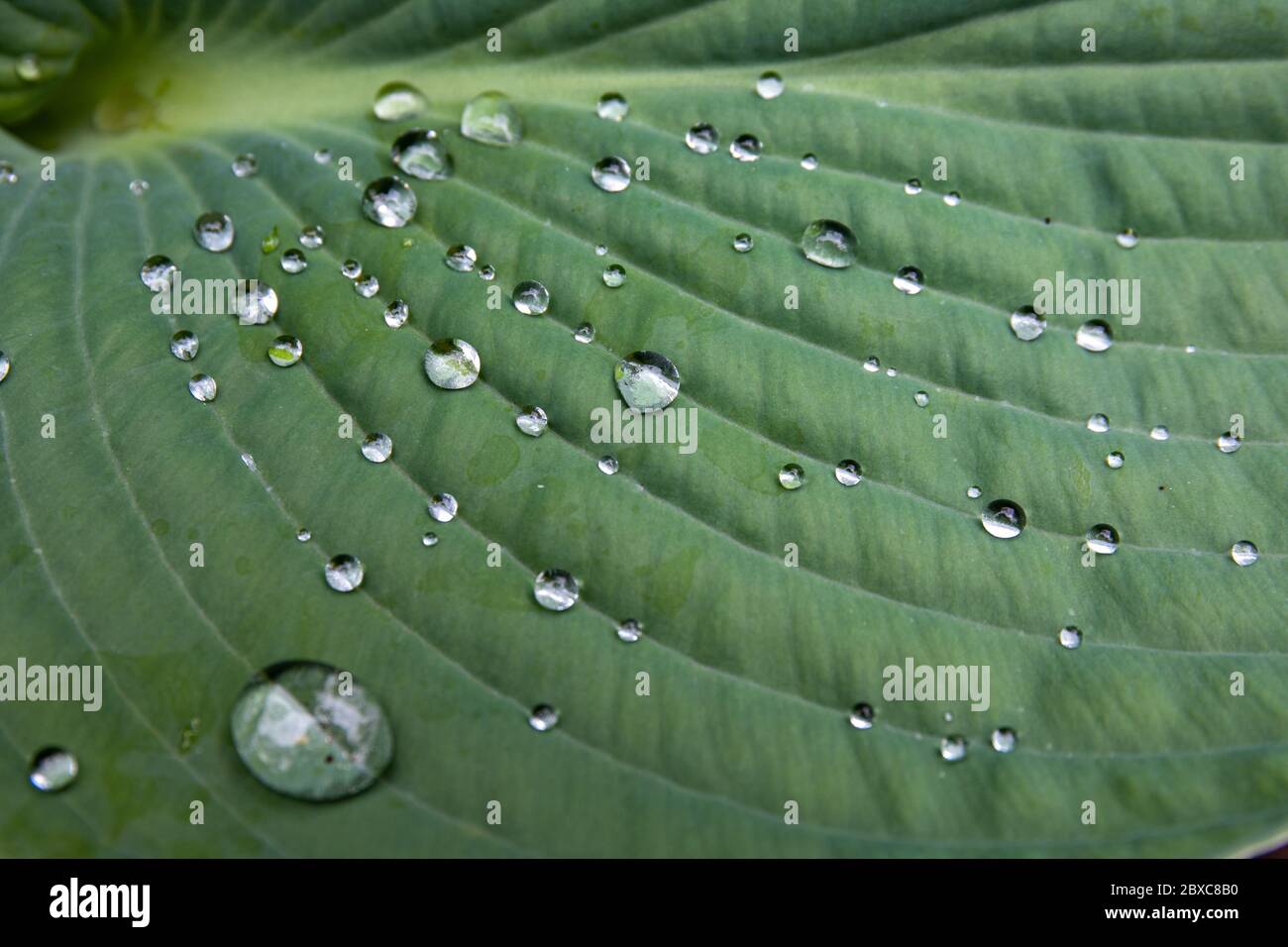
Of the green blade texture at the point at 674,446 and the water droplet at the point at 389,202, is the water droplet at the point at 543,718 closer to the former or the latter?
the green blade texture at the point at 674,446

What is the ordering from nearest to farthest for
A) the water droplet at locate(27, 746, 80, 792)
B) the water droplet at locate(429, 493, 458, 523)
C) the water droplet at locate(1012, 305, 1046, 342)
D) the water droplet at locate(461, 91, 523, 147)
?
the water droplet at locate(27, 746, 80, 792)
the water droplet at locate(429, 493, 458, 523)
the water droplet at locate(1012, 305, 1046, 342)
the water droplet at locate(461, 91, 523, 147)

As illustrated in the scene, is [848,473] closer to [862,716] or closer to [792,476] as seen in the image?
[792,476]

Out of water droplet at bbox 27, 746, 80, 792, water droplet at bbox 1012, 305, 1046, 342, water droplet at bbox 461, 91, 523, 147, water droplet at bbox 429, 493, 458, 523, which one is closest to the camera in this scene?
water droplet at bbox 27, 746, 80, 792

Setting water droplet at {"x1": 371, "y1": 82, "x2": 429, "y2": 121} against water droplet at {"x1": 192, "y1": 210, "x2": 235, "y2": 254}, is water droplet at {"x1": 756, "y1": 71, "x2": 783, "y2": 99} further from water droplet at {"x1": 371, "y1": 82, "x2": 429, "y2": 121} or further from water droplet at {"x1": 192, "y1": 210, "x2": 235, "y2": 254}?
water droplet at {"x1": 192, "y1": 210, "x2": 235, "y2": 254}

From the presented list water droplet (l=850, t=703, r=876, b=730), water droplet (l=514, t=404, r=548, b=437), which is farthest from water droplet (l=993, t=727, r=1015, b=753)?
water droplet (l=514, t=404, r=548, b=437)

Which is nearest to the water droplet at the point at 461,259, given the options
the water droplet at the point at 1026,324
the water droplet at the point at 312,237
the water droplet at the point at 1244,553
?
the water droplet at the point at 312,237

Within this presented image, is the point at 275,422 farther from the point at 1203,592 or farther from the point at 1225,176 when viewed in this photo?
the point at 1225,176
